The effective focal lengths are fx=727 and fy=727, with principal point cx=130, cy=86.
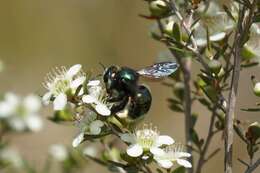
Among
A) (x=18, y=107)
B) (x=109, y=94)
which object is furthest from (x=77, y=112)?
(x=18, y=107)

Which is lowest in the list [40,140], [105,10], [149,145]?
[40,140]

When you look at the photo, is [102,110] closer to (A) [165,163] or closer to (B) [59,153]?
(A) [165,163]

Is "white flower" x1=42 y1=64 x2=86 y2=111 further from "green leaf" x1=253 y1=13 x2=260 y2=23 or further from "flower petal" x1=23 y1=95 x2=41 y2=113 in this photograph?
"flower petal" x1=23 y1=95 x2=41 y2=113

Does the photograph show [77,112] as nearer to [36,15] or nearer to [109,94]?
[109,94]

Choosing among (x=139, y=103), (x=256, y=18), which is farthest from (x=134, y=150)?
(x=256, y=18)

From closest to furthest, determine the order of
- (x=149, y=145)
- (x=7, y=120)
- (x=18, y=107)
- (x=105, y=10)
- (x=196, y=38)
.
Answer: (x=149, y=145) < (x=196, y=38) < (x=7, y=120) < (x=18, y=107) < (x=105, y=10)

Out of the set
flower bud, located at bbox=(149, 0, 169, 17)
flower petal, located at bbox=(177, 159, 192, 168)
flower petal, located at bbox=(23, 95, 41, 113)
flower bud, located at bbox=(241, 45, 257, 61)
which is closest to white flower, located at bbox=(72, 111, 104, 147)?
flower petal, located at bbox=(177, 159, 192, 168)
